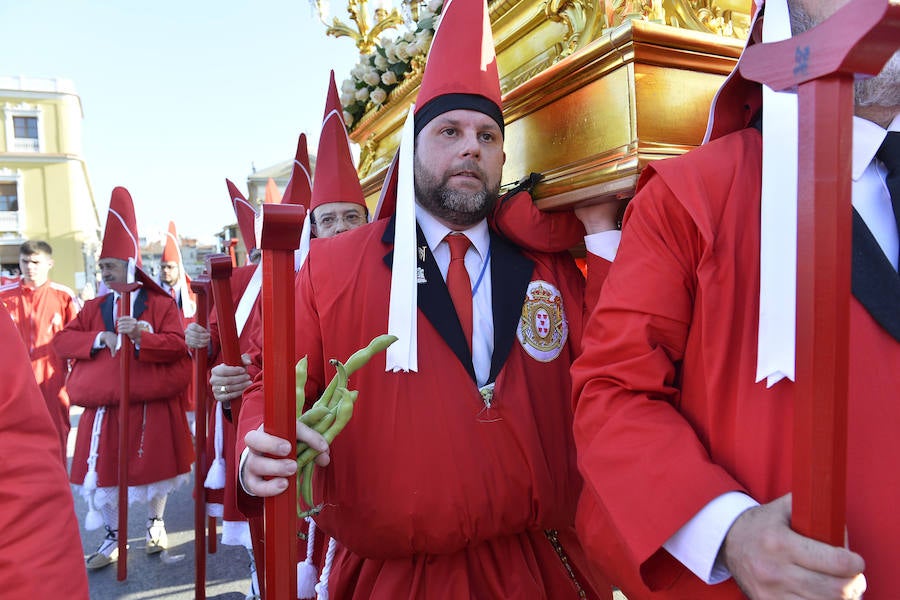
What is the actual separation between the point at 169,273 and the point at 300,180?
3.37 meters

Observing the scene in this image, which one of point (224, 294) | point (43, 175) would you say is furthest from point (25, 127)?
point (224, 294)

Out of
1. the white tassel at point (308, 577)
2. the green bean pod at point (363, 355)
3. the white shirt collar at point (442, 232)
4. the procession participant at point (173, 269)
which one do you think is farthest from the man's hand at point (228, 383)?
the procession participant at point (173, 269)

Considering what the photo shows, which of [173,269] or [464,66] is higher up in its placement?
[464,66]

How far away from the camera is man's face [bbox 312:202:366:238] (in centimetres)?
338

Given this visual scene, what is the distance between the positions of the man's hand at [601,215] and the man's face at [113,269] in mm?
3922

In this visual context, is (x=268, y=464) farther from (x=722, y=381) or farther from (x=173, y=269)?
(x=173, y=269)

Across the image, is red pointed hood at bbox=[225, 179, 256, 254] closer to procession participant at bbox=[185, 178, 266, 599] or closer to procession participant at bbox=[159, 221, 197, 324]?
procession participant at bbox=[185, 178, 266, 599]

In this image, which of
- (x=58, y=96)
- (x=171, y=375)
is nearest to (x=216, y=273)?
(x=171, y=375)

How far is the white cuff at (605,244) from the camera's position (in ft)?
5.27

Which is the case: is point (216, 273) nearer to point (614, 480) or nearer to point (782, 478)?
point (614, 480)

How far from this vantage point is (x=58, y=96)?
27.7 m

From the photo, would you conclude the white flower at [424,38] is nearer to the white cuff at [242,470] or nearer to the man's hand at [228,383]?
the man's hand at [228,383]

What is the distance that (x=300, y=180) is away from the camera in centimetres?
405

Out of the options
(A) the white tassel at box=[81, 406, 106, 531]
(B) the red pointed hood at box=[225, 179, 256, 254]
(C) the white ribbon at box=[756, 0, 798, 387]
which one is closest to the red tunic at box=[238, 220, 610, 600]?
(C) the white ribbon at box=[756, 0, 798, 387]
